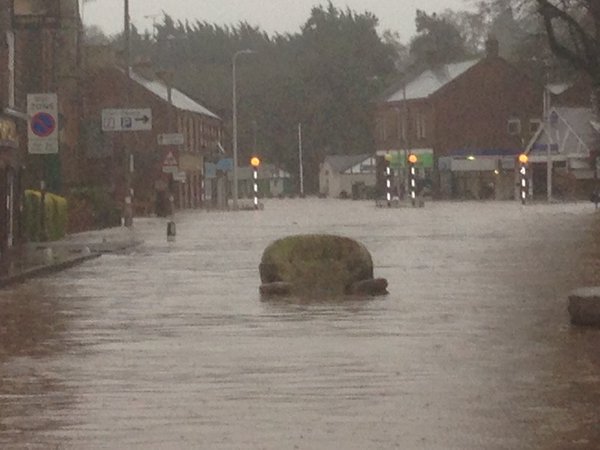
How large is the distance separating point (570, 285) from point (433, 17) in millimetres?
171981

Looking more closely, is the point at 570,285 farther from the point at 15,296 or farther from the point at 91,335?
the point at 91,335

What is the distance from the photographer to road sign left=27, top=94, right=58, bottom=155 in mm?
39625

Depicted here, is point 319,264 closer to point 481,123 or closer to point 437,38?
point 481,123

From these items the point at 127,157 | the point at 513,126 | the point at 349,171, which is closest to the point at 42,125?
the point at 127,157

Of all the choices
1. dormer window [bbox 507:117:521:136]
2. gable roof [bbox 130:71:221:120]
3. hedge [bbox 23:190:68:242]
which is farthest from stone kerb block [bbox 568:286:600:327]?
dormer window [bbox 507:117:521:136]

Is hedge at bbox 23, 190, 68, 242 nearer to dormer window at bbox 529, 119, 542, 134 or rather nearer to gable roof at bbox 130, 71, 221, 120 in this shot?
gable roof at bbox 130, 71, 221, 120

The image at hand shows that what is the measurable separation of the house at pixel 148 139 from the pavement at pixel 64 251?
24.0 meters

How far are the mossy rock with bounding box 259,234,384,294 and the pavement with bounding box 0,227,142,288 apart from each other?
17.1ft

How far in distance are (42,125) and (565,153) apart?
9042 cm

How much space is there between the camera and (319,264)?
88.6 ft

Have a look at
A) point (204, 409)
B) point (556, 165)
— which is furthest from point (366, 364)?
point (556, 165)

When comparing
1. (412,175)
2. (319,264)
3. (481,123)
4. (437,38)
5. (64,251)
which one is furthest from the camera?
(437,38)

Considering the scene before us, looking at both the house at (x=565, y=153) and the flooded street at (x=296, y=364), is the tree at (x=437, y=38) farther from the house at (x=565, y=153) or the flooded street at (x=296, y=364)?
the flooded street at (x=296, y=364)

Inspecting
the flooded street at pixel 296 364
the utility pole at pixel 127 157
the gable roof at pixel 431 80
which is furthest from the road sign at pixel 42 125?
the gable roof at pixel 431 80
